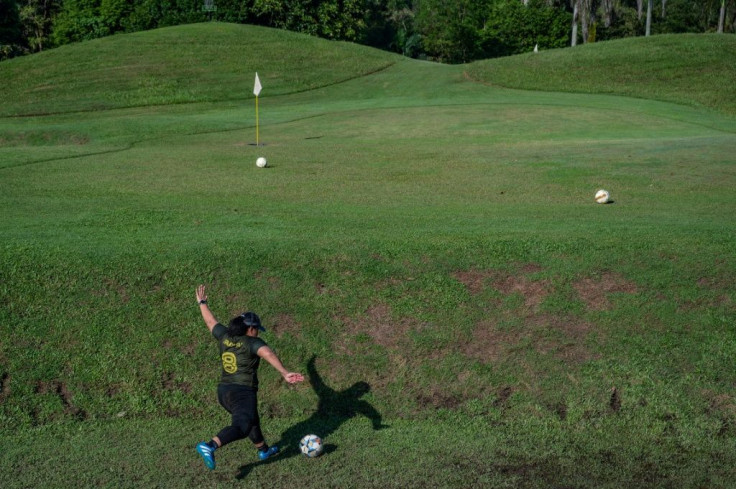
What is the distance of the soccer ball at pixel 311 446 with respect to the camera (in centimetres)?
1058

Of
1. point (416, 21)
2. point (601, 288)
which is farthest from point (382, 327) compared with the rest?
point (416, 21)

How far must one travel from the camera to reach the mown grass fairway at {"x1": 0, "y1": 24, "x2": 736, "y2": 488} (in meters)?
10.8

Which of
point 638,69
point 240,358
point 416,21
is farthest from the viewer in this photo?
point 416,21

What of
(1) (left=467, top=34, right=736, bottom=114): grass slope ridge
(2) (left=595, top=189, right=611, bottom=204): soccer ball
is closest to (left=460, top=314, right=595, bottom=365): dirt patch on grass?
(2) (left=595, top=189, right=611, bottom=204): soccer ball

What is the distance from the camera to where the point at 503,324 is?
13.6 meters

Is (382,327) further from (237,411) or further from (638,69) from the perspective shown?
(638,69)

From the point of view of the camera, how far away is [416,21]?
10381 cm

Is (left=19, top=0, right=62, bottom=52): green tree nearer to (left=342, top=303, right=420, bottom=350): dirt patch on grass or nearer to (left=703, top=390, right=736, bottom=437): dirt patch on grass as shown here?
(left=342, top=303, right=420, bottom=350): dirt patch on grass

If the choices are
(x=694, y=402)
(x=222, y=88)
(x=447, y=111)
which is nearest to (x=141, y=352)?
(x=694, y=402)

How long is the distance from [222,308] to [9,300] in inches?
146

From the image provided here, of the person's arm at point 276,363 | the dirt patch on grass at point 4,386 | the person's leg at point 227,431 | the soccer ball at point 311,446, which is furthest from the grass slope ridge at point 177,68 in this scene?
the soccer ball at point 311,446

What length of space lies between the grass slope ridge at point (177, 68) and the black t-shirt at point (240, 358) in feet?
138

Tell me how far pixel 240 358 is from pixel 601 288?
7223mm

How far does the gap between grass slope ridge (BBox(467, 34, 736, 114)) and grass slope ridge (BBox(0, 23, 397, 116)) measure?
38.3 feet
